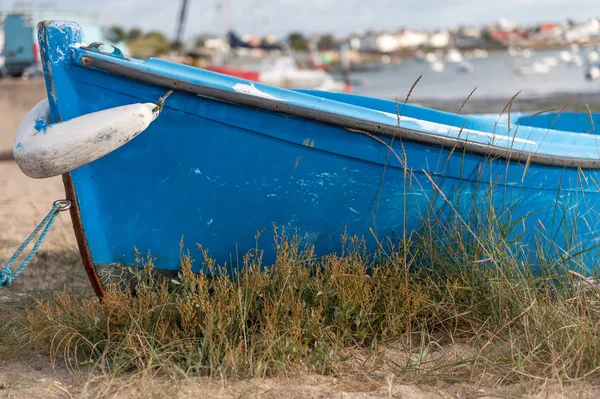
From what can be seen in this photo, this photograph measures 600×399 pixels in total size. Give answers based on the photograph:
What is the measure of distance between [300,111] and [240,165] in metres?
0.40

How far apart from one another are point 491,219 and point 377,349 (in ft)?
2.78

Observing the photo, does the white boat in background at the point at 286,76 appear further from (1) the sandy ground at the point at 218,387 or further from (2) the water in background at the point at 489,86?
(1) the sandy ground at the point at 218,387

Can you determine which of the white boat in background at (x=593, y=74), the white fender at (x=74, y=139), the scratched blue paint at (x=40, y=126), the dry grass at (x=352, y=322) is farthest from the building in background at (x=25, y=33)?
the dry grass at (x=352, y=322)

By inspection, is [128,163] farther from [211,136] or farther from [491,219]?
[491,219]

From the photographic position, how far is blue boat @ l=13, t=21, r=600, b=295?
316cm

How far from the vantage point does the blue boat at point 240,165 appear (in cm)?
316

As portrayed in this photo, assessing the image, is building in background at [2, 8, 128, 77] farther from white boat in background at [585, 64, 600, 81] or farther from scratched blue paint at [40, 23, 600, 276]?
scratched blue paint at [40, 23, 600, 276]

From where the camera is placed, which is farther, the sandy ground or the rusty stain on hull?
the rusty stain on hull

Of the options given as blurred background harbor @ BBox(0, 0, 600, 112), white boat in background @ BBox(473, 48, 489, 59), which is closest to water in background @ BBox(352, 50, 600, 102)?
blurred background harbor @ BBox(0, 0, 600, 112)

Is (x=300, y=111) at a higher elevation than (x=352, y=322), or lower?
higher

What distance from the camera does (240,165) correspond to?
3.35 m

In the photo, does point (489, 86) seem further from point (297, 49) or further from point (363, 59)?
point (363, 59)

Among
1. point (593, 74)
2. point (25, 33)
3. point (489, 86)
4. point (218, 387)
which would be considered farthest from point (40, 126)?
point (593, 74)

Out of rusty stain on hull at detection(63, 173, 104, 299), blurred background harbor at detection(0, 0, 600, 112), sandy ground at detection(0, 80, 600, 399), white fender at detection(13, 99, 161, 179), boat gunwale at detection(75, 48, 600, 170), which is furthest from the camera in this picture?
blurred background harbor at detection(0, 0, 600, 112)
